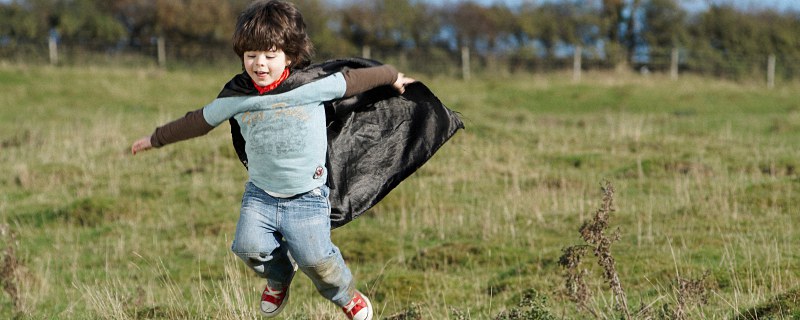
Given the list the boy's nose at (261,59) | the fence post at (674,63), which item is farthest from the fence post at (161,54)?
the boy's nose at (261,59)

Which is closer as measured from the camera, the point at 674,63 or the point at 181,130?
the point at 181,130

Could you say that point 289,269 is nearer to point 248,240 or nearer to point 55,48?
point 248,240

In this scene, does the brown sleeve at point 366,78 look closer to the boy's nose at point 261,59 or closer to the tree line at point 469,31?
the boy's nose at point 261,59

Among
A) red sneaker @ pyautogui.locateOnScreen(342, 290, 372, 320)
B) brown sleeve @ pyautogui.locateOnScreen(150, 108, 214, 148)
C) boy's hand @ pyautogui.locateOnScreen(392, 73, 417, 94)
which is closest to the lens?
brown sleeve @ pyautogui.locateOnScreen(150, 108, 214, 148)

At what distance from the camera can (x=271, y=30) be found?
→ 17.2 ft

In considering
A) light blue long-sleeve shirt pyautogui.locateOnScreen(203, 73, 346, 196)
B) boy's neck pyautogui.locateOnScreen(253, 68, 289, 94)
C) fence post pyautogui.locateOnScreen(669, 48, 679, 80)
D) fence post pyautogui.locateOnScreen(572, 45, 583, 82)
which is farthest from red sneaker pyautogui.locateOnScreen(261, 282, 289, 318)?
fence post pyautogui.locateOnScreen(669, 48, 679, 80)

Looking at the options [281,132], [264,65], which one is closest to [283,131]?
[281,132]

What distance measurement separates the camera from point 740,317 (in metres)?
6.64

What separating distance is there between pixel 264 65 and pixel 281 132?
374 millimetres

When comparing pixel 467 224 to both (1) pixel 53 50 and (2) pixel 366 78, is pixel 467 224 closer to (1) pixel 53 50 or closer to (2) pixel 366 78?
(2) pixel 366 78

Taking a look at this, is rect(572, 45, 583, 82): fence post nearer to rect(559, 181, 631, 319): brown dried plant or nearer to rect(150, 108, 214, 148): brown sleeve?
rect(559, 181, 631, 319): brown dried plant

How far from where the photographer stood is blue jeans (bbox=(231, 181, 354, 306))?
5523 mm

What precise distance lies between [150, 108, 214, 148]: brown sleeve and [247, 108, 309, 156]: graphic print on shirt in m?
0.35

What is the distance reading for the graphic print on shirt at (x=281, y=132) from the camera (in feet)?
17.8
